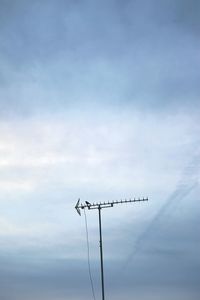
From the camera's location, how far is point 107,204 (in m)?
57.7

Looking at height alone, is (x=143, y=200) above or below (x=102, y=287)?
above

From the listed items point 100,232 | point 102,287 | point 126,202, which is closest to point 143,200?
point 126,202

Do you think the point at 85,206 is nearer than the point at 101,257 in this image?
No

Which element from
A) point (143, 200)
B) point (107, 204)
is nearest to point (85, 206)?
point (107, 204)

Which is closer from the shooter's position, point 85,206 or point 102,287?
point 102,287

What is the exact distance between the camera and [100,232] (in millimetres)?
57062

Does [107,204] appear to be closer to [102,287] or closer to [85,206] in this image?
[85,206]

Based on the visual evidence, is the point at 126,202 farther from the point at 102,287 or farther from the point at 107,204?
the point at 102,287

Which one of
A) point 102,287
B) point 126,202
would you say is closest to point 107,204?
point 126,202

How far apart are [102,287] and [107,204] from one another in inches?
346

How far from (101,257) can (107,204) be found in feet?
18.6

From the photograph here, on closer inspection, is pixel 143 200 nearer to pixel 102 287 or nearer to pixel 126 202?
pixel 126 202

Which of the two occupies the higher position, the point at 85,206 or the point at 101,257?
the point at 85,206

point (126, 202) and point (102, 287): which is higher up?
point (126, 202)
